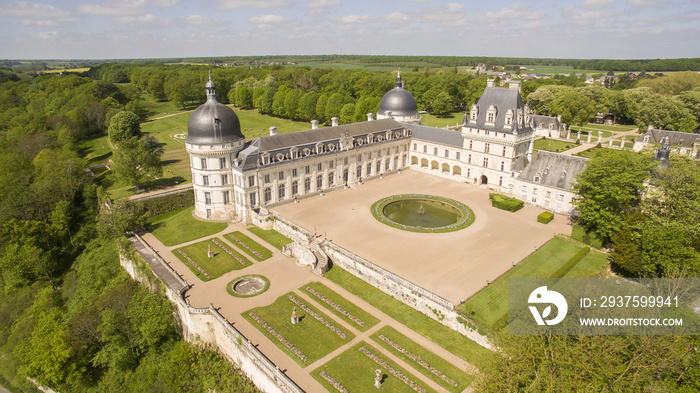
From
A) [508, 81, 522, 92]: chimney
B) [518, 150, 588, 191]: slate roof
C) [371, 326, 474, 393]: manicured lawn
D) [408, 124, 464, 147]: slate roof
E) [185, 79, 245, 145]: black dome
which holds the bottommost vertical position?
[371, 326, 474, 393]: manicured lawn

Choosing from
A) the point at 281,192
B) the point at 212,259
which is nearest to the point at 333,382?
the point at 212,259

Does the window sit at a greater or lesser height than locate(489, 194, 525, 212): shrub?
greater

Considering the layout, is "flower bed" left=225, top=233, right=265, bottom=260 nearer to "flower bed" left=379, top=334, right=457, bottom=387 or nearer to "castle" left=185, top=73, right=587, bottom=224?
"castle" left=185, top=73, right=587, bottom=224

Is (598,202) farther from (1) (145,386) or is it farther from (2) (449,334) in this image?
(1) (145,386)

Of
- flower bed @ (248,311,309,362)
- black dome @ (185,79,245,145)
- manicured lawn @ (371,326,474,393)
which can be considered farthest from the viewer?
black dome @ (185,79,245,145)

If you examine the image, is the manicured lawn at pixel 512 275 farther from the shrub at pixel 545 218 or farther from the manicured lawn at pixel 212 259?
the manicured lawn at pixel 212 259

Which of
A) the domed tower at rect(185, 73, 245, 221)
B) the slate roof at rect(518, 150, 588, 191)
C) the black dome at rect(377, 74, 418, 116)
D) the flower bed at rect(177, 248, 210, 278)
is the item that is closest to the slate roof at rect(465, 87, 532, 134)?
the slate roof at rect(518, 150, 588, 191)
